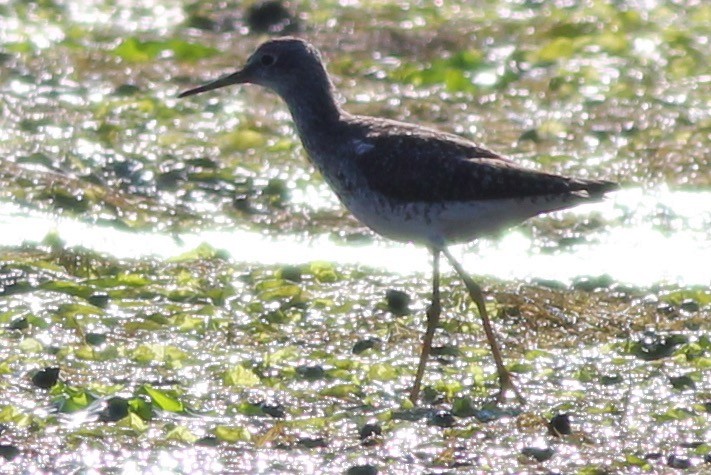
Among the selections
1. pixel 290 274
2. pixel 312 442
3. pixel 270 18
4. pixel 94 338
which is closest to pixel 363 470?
pixel 312 442

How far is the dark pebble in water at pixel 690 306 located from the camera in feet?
24.9

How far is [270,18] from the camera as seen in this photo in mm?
12773

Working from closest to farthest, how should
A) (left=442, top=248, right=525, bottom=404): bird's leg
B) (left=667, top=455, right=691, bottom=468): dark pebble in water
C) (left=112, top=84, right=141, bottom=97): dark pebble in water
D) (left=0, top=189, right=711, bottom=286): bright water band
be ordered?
1. (left=667, top=455, right=691, bottom=468): dark pebble in water
2. (left=442, top=248, right=525, bottom=404): bird's leg
3. (left=0, top=189, right=711, bottom=286): bright water band
4. (left=112, top=84, right=141, bottom=97): dark pebble in water

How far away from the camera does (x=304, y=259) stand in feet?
27.6

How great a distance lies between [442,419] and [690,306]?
1.98 m

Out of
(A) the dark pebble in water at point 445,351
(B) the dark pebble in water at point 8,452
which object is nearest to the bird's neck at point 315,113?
(A) the dark pebble in water at point 445,351

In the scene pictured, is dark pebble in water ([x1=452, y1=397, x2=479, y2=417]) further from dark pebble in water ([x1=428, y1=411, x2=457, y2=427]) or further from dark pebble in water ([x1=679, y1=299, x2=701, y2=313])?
dark pebble in water ([x1=679, y1=299, x2=701, y2=313])

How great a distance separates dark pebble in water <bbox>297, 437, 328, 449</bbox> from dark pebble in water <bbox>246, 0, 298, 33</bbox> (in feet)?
23.4

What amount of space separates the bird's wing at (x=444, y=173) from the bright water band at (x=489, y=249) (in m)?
1.31

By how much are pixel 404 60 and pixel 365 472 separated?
6.68 meters

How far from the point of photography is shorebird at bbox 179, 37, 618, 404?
6703mm

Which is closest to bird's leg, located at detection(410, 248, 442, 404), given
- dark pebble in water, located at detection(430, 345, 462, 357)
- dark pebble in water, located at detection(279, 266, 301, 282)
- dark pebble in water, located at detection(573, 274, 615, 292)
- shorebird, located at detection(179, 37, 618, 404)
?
shorebird, located at detection(179, 37, 618, 404)

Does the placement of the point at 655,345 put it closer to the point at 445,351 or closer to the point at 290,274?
the point at 445,351

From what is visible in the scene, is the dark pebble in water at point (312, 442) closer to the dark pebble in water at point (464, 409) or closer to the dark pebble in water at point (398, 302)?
the dark pebble in water at point (464, 409)
